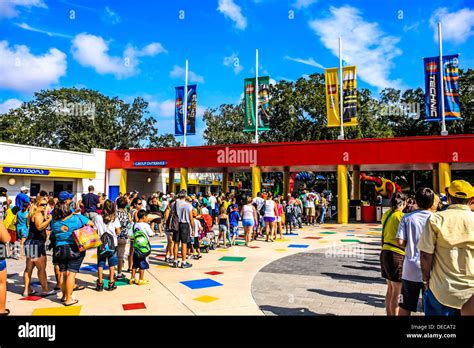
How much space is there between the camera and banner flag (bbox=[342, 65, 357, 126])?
19955mm

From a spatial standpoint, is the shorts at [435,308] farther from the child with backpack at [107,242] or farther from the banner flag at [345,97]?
the banner flag at [345,97]

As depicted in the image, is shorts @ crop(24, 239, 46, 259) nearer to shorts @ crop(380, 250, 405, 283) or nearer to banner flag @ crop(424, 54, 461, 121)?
shorts @ crop(380, 250, 405, 283)

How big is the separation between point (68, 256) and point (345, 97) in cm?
1903

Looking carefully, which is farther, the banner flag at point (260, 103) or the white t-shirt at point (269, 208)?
the banner flag at point (260, 103)

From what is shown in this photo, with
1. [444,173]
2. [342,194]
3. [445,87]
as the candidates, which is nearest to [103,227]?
[342,194]

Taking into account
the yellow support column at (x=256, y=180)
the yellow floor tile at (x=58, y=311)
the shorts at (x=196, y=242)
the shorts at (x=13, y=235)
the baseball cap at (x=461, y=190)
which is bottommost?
the yellow floor tile at (x=58, y=311)

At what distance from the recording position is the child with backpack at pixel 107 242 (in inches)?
227

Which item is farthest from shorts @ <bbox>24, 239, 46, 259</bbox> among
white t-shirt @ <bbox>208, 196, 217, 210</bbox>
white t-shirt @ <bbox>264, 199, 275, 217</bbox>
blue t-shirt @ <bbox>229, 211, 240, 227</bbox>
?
white t-shirt @ <bbox>208, 196, 217, 210</bbox>

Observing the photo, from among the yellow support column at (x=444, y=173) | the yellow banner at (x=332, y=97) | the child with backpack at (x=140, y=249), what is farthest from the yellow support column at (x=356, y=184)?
the child with backpack at (x=140, y=249)

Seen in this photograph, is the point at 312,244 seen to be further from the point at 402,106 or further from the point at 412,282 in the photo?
the point at 402,106

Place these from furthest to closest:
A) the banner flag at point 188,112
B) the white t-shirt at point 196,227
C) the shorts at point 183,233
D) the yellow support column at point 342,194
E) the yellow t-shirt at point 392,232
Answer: the banner flag at point 188,112, the yellow support column at point 342,194, the white t-shirt at point 196,227, the shorts at point 183,233, the yellow t-shirt at point 392,232

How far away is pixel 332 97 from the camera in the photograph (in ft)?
68.1

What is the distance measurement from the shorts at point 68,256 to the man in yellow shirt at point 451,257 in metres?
4.57
